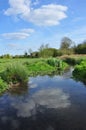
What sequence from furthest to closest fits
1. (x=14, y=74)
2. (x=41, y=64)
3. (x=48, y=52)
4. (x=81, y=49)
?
(x=81, y=49)
(x=48, y=52)
(x=41, y=64)
(x=14, y=74)

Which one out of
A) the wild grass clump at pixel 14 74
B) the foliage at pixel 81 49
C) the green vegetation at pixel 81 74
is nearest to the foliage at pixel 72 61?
the foliage at pixel 81 49

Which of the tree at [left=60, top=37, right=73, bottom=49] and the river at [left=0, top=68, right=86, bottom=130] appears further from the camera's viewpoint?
the tree at [left=60, top=37, right=73, bottom=49]

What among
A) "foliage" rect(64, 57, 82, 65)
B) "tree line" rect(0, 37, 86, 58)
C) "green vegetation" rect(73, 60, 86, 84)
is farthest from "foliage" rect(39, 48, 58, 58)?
"green vegetation" rect(73, 60, 86, 84)

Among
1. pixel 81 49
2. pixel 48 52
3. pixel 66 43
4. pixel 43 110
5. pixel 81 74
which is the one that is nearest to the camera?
pixel 43 110

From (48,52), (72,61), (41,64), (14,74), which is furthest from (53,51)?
(14,74)

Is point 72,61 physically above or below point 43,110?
below

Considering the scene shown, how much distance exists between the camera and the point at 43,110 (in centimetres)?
1756

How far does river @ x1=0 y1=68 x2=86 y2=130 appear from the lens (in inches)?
563

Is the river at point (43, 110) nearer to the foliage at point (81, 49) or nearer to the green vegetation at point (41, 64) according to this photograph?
the green vegetation at point (41, 64)

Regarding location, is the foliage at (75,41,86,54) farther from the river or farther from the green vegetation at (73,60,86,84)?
the river

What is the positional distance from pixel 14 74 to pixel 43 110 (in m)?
11.9

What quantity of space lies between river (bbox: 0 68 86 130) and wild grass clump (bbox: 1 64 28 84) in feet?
11.6

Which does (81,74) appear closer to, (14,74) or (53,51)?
(14,74)

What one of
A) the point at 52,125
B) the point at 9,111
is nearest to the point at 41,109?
the point at 9,111
